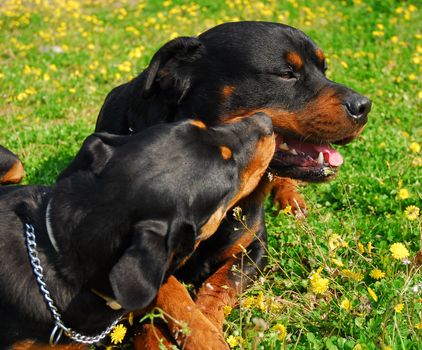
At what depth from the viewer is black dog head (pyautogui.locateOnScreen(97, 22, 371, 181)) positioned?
13.3 ft

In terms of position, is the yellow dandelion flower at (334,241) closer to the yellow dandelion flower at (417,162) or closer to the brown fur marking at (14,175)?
the yellow dandelion flower at (417,162)

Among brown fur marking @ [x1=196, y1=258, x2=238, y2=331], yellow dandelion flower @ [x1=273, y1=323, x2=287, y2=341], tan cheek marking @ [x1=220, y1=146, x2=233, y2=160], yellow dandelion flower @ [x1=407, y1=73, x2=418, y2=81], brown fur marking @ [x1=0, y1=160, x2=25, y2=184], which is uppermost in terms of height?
tan cheek marking @ [x1=220, y1=146, x2=233, y2=160]

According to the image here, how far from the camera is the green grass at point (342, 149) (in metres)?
3.19

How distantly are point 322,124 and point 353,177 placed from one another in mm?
1429

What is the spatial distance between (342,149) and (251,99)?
2263 mm

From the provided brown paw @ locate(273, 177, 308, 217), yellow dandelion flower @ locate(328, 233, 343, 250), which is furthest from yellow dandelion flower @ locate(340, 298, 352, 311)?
brown paw @ locate(273, 177, 308, 217)

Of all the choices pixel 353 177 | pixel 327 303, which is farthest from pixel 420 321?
pixel 353 177

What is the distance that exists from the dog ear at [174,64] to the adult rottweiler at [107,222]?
0.81 meters

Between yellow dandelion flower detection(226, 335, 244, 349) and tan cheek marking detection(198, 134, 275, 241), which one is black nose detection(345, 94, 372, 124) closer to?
tan cheek marking detection(198, 134, 275, 241)

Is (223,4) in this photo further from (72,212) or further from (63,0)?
(72,212)

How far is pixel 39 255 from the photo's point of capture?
3125mm

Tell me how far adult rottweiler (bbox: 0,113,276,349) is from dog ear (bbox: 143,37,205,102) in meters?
0.81

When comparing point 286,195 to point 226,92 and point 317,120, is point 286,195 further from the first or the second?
point 226,92

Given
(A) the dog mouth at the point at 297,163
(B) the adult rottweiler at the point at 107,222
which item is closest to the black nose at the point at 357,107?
(A) the dog mouth at the point at 297,163
